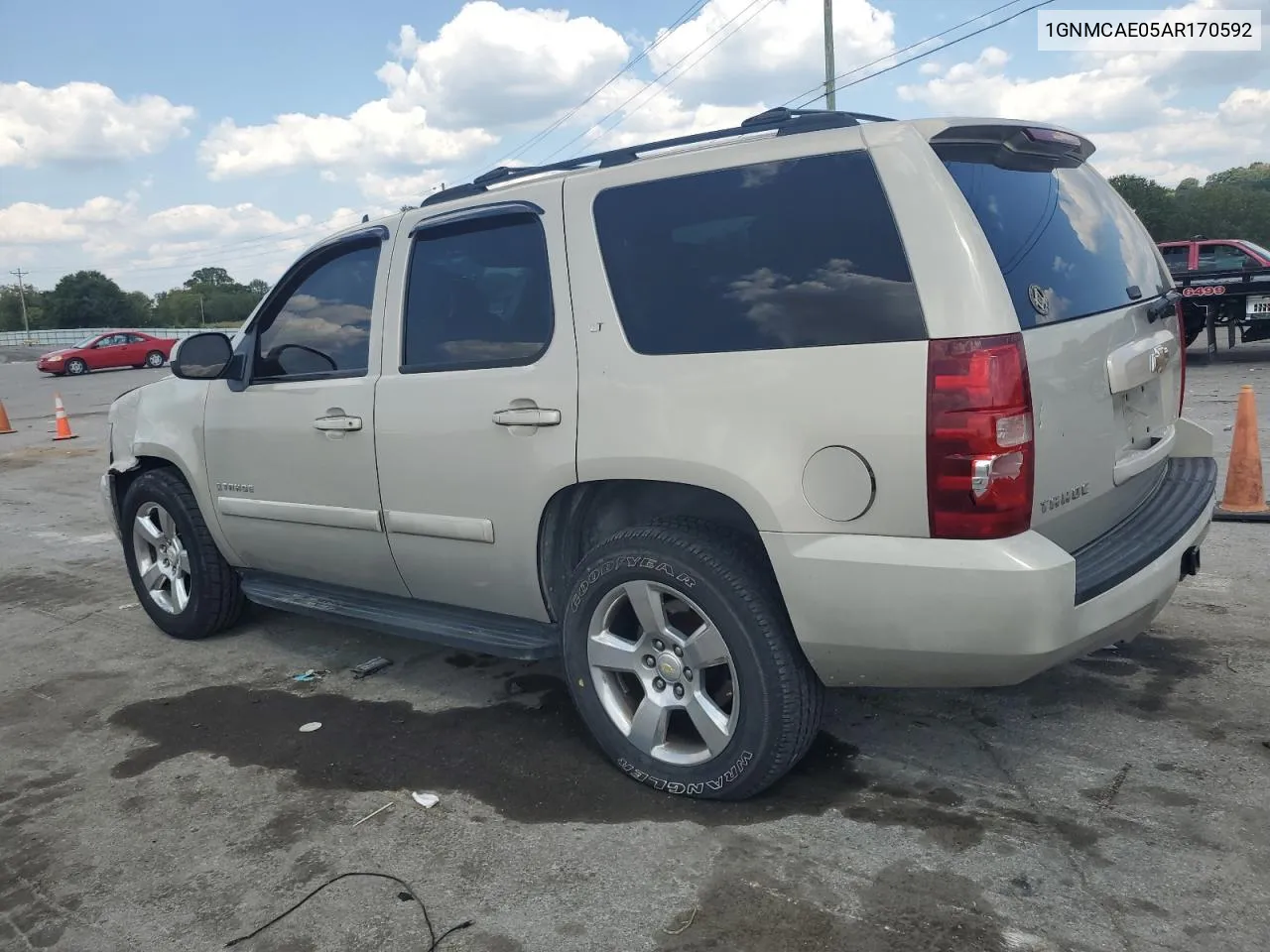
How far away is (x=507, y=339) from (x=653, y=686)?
1.27 metres

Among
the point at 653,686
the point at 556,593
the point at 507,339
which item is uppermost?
the point at 507,339

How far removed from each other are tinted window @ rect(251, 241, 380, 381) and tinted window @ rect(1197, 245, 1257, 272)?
14465 mm

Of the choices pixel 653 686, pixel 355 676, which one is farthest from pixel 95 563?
pixel 653 686

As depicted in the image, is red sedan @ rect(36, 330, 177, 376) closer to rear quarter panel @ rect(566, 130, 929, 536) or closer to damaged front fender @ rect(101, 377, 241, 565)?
damaged front fender @ rect(101, 377, 241, 565)

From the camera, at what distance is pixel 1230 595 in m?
4.72

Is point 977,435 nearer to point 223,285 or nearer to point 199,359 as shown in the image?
point 199,359

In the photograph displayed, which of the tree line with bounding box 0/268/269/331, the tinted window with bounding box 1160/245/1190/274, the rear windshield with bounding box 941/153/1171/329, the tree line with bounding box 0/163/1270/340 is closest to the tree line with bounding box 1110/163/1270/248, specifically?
the tree line with bounding box 0/163/1270/340

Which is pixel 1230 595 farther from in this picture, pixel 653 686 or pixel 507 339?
pixel 507 339

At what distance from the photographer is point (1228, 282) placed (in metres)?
14.3

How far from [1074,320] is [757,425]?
0.94 m

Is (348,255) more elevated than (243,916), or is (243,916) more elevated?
(348,255)

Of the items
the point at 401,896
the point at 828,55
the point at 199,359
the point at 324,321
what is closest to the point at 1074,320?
the point at 401,896

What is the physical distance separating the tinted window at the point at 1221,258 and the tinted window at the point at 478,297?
14427 millimetres

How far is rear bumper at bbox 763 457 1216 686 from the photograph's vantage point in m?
2.54
